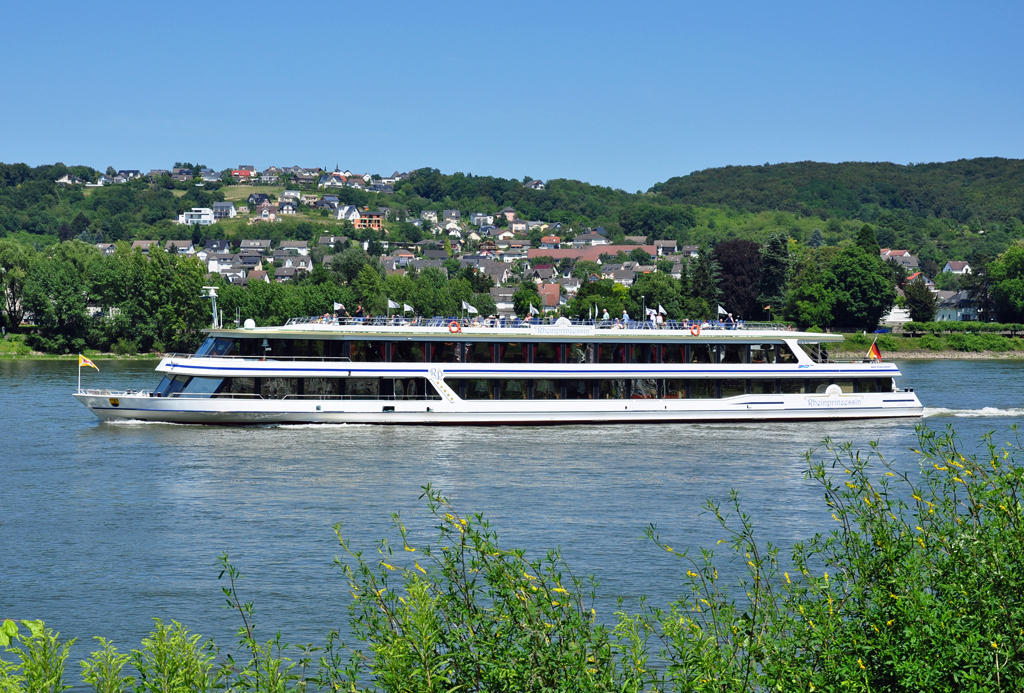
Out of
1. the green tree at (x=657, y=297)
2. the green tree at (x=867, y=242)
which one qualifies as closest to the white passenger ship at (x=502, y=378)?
the green tree at (x=657, y=297)

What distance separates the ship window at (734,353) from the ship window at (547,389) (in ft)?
21.0

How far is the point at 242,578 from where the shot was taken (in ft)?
60.4

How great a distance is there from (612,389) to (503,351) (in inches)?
164

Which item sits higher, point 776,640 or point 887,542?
point 887,542

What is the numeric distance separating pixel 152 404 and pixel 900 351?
68611 millimetres

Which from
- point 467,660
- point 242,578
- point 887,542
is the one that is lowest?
point 242,578

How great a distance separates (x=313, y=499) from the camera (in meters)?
24.7

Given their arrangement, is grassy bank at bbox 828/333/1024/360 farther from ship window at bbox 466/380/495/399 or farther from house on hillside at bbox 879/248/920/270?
house on hillside at bbox 879/248/920/270

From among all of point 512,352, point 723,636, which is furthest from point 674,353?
point 723,636

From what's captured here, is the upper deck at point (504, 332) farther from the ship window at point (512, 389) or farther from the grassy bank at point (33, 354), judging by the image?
the grassy bank at point (33, 354)

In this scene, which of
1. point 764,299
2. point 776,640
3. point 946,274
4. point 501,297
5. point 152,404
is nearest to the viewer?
point 776,640

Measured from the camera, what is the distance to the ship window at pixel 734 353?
39438 mm

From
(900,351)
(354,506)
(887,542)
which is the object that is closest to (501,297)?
(900,351)

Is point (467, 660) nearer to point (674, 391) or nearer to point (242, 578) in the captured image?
point (242, 578)
